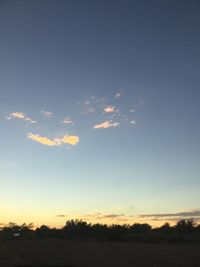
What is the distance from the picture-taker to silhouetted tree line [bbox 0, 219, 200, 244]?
48.8 m

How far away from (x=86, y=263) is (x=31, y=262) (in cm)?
300

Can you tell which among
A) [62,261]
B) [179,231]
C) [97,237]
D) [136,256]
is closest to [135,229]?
[179,231]

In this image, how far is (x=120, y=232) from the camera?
54344mm

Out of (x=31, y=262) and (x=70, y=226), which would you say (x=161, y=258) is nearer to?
(x=31, y=262)

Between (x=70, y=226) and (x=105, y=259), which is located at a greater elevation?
(x=70, y=226)

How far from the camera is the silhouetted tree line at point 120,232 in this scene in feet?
160

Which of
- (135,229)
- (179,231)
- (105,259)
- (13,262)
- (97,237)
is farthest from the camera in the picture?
(135,229)

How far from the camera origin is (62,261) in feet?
84.2

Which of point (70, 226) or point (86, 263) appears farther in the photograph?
point (70, 226)

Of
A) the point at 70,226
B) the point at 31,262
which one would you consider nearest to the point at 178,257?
the point at 31,262

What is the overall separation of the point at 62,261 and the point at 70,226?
123 feet

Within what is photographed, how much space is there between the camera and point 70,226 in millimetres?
62625

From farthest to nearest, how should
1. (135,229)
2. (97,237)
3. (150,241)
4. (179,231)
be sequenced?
1. (135,229)
2. (179,231)
3. (97,237)
4. (150,241)

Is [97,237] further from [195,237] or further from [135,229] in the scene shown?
[135,229]
